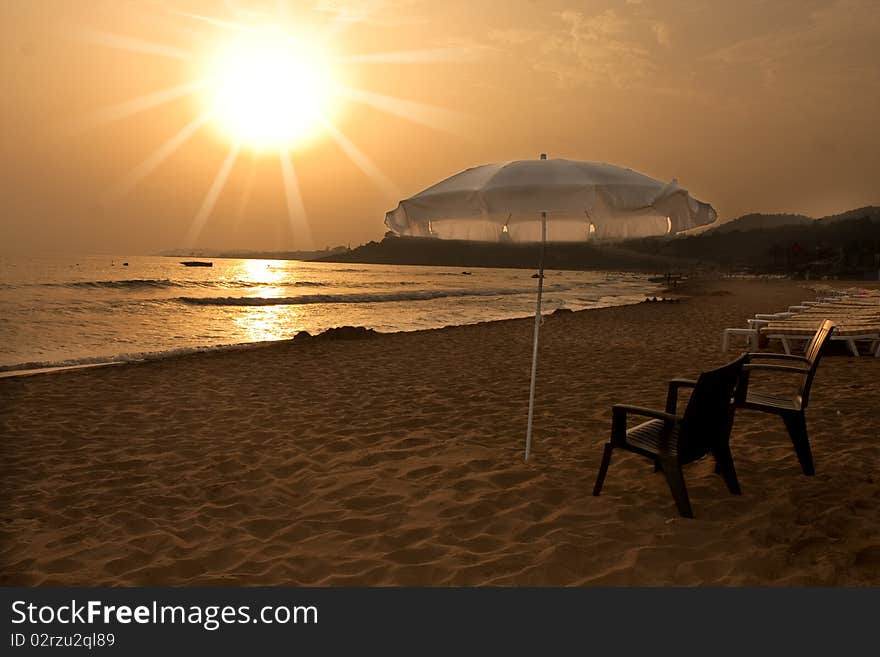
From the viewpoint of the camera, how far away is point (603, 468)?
3984mm

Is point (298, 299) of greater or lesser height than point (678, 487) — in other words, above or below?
A: above

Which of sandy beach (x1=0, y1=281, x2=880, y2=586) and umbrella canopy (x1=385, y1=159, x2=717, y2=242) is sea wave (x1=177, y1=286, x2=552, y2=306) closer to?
sandy beach (x1=0, y1=281, x2=880, y2=586)

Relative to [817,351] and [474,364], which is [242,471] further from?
[474,364]

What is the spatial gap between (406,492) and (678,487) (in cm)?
188

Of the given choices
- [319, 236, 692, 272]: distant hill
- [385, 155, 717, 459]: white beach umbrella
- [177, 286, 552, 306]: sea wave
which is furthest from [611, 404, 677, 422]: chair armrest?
[319, 236, 692, 272]: distant hill

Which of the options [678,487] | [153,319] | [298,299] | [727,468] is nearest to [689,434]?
[678,487]

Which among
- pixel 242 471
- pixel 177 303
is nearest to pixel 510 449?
pixel 242 471

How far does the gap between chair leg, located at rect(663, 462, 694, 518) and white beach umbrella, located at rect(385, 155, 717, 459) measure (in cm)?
145

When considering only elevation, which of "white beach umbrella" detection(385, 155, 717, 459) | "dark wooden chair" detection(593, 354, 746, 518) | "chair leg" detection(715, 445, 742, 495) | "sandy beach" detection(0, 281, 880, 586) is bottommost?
"sandy beach" detection(0, 281, 880, 586)

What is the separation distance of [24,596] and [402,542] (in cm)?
189

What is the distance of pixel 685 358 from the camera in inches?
420

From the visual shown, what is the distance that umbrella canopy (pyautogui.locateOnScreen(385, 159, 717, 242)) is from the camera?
12.4ft

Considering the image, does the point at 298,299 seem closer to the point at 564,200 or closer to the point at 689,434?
the point at 564,200

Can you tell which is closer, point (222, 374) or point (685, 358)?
point (222, 374)
